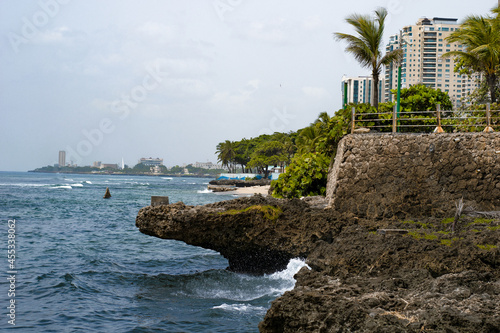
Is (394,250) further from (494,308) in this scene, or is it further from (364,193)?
(364,193)

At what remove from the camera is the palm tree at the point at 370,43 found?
16719mm

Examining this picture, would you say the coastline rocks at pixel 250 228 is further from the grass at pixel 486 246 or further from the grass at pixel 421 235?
the grass at pixel 486 246

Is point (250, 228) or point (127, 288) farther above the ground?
point (250, 228)

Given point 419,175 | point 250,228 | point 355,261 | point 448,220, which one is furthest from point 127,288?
point 419,175

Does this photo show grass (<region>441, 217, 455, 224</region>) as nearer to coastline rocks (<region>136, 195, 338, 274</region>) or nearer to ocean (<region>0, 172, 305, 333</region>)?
coastline rocks (<region>136, 195, 338, 274</region>)

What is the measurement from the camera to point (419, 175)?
42.9ft

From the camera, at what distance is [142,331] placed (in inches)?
348

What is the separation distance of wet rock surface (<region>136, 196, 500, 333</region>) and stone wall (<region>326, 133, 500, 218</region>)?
39.9 inches

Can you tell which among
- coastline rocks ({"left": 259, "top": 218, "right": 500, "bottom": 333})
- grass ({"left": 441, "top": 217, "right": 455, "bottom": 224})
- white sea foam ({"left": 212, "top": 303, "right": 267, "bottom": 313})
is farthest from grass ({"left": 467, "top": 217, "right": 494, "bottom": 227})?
white sea foam ({"left": 212, "top": 303, "right": 267, "bottom": 313})

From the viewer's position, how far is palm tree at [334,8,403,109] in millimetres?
16719

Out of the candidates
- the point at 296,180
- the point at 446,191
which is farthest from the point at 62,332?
the point at 296,180

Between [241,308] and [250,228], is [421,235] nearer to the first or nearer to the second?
[241,308]

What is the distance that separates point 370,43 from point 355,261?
10.6m

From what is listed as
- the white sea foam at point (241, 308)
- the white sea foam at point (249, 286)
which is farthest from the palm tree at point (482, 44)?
the white sea foam at point (241, 308)
